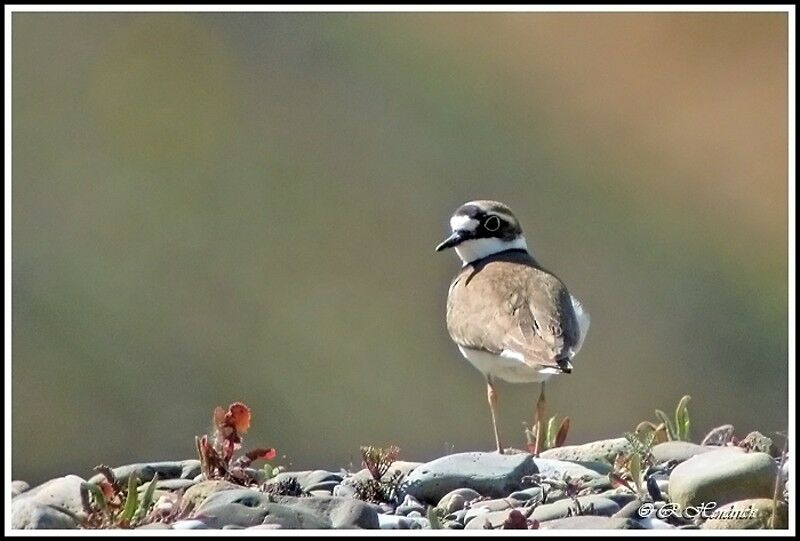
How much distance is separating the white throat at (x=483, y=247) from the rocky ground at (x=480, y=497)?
1893 millimetres

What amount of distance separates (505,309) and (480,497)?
1.49 m

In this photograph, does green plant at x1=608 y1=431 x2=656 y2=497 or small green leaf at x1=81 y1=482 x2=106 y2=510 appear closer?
small green leaf at x1=81 y1=482 x2=106 y2=510

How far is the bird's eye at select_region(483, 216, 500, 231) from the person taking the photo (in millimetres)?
8602

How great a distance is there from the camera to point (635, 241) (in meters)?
13.0

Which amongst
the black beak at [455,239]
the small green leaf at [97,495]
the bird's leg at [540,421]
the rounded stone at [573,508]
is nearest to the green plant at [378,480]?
the rounded stone at [573,508]

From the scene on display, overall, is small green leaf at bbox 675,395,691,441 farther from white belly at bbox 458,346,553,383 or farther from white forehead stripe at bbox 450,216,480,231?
white forehead stripe at bbox 450,216,480,231

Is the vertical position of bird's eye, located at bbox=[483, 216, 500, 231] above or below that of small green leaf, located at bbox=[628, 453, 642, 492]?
above

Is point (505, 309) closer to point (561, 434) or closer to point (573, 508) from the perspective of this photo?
point (561, 434)

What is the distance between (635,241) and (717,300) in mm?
901

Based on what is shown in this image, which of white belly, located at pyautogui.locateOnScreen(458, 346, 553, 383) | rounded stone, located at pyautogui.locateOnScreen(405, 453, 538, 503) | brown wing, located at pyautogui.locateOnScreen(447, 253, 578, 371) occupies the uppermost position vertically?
brown wing, located at pyautogui.locateOnScreen(447, 253, 578, 371)

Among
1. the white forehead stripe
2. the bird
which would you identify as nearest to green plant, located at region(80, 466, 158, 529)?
the bird

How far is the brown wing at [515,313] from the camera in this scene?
748cm

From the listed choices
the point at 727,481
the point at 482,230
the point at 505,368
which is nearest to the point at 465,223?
the point at 482,230

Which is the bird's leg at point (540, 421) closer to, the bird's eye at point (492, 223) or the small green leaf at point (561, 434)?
the small green leaf at point (561, 434)
